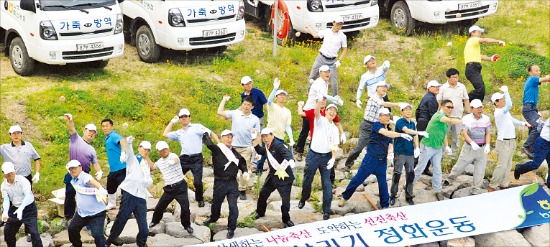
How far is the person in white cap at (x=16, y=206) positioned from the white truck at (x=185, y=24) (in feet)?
23.1

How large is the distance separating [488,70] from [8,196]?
1179 centimetres

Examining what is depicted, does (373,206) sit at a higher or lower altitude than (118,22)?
lower

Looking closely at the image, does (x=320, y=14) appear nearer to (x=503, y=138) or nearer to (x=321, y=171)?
(x=503, y=138)

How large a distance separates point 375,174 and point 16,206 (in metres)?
5.24

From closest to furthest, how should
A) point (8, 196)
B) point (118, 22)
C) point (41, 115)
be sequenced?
point (8, 196), point (41, 115), point (118, 22)

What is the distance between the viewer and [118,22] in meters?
21.3

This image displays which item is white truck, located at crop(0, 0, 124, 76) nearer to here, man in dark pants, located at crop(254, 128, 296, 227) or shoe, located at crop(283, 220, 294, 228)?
man in dark pants, located at crop(254, 128, 296, 227)

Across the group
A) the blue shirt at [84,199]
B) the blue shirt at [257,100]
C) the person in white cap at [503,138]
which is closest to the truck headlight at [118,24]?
the blue shirt at [257,100]

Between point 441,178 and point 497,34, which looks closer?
point 441,178

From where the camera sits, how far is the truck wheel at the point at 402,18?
2519cm

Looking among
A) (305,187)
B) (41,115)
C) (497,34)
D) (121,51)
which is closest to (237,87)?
(121,51)

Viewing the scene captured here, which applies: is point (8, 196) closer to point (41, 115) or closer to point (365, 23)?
point (41, 115)

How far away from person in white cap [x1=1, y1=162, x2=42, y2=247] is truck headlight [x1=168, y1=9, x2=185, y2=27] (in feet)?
23.1

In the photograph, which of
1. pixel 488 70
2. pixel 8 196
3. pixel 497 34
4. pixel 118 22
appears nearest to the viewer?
pixel 8 196
